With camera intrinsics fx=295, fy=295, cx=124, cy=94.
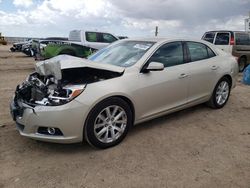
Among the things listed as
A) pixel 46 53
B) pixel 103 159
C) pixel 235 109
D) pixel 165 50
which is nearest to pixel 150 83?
pixel 165 50

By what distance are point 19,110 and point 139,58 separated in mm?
1908

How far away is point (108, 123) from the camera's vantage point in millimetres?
4043

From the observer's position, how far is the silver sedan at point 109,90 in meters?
3.74

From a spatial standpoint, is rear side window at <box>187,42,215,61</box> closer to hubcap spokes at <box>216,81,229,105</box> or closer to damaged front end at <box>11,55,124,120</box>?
hubcap spokes at <box>216,81,229,105</box>

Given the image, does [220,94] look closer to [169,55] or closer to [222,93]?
[222,93]

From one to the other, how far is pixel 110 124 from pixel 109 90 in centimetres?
49

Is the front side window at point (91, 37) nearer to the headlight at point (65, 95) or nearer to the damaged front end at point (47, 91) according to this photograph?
the damaged front end at point (47, 91)

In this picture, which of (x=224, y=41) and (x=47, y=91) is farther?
(x=224, y=41)

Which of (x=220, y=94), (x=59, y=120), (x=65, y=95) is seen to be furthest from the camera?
(x=220, y=94)

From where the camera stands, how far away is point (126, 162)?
371cm

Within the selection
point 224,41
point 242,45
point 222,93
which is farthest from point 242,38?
point 222,93

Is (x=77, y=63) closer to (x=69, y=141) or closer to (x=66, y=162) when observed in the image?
(x=69, y=141)

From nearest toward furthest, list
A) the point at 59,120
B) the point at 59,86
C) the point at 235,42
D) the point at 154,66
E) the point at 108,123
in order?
1. the point at 59,120
2. the point at 59,86
3. the point at 108,123
4. the point at 154,66
5. the point at 235,42

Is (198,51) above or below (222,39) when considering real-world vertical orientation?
below
